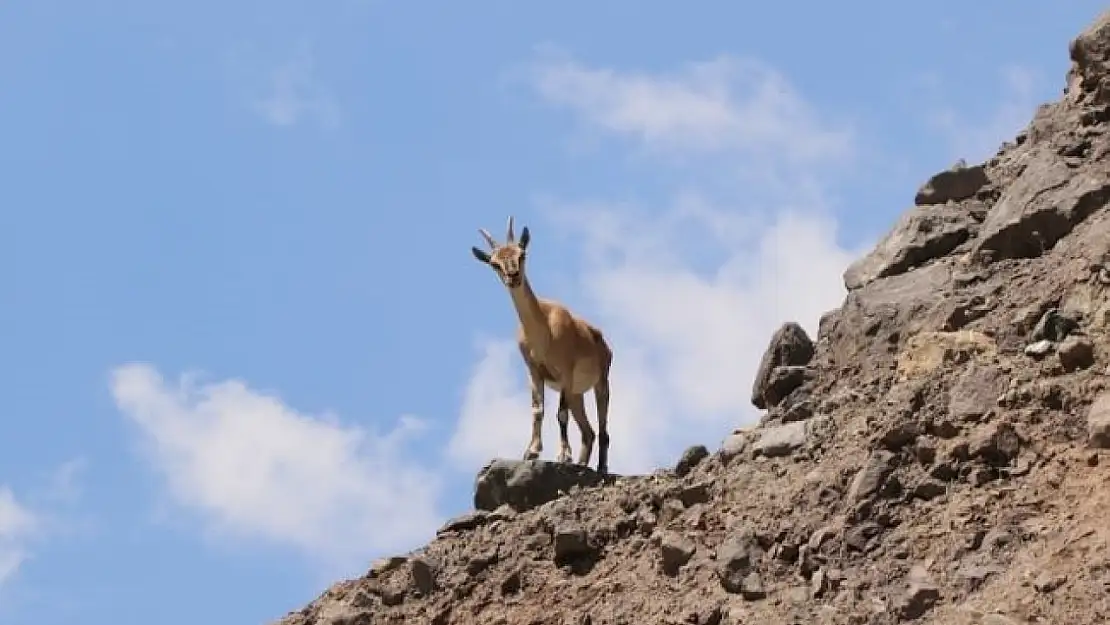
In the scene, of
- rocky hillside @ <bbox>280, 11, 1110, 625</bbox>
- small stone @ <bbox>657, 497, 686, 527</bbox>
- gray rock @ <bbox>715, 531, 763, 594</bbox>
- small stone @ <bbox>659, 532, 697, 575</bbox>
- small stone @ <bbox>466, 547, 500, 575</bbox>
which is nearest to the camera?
rocky hillside @ <bbox>280, 11, 1110, 625</bbox>

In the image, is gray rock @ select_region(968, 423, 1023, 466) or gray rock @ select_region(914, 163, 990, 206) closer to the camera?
gray rock @ select_region(968, 423, 1023, 466)

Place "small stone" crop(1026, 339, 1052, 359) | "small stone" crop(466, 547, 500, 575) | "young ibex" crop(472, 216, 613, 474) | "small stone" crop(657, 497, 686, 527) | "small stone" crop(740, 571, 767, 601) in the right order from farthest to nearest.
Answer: "young ibex" crop(472, 216, 613, 474) → "small stone" crop(466, 547, 500, 575) → "small stone" crop(657, 497, 686, 527) → "small stone" crop(1026, 339, 1052, 359) → "small stone" crop(740, 571, 767, 601)

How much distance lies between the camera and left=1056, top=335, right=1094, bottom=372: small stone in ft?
43.8

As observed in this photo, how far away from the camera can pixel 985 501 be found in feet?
40.1

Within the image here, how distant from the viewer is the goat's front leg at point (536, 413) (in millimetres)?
19828

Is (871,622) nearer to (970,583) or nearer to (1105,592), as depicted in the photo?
(970,583)

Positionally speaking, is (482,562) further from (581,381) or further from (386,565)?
(581,381)

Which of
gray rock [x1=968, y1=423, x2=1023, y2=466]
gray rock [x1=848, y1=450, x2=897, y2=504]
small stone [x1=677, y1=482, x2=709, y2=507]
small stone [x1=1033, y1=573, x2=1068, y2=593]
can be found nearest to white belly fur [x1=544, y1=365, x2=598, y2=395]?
small stone [x1=677, y1=482, x2=709, y2=507]

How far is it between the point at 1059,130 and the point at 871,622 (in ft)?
26.6

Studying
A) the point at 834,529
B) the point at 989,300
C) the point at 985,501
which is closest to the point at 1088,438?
the point at 985,501

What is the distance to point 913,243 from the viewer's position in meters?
17.5

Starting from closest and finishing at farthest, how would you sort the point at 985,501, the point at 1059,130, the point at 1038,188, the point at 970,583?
the point at 970,583 → the point at 985,501 → the point at 1038,188 → the point at 1059,130

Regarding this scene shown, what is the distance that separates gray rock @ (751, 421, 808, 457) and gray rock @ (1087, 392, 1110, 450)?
8.95ft

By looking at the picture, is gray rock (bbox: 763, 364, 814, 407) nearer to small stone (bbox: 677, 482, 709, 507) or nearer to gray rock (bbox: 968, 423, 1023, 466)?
small stone (bbox: 677, 482, 709, 507)
